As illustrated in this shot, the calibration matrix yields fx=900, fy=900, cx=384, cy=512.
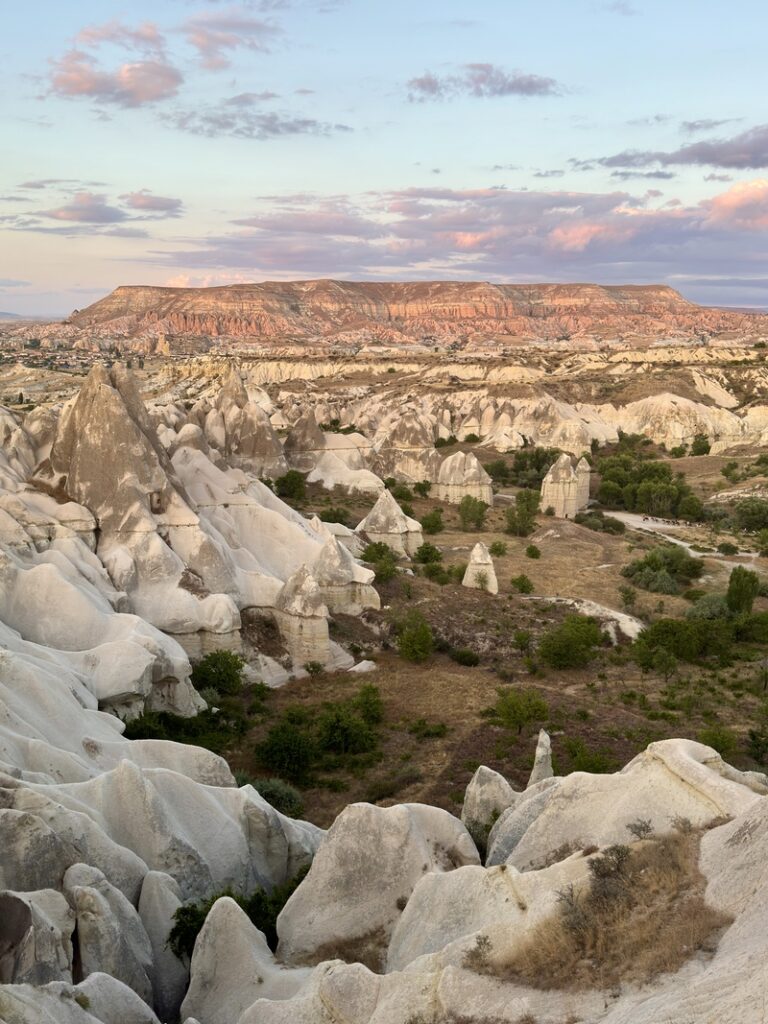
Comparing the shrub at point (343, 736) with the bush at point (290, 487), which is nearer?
the shrub at point (343, 736)

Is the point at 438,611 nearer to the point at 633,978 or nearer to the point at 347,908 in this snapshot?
the point at 347,908

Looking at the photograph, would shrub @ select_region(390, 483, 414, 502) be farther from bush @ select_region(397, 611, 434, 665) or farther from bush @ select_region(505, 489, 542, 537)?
bush @ select_region(397, 611, 434, 665)

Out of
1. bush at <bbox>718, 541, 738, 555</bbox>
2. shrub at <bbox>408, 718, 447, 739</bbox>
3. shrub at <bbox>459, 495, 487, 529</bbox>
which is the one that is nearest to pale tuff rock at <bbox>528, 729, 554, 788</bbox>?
shrub at <bbox>408, 718, 447, 739</bbox>

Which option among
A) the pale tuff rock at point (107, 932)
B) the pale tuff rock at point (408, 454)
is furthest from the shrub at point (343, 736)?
the pale tuff rock at point (408, 454)

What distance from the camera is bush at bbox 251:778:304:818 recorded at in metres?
17.7

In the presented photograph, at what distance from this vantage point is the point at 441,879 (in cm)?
1140

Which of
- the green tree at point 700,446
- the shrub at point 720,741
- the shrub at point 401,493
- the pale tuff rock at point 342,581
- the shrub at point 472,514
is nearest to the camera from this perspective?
the shrub at point 720,741

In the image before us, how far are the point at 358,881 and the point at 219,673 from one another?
11354 mm

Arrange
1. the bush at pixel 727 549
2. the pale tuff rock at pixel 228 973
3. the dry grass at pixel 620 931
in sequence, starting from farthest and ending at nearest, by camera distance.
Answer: the bush at pixel 727 549 < the pale tuff rock at pixel 228 973 < the dry grass at pixel 620 931

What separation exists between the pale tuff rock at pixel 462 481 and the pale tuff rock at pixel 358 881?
3994 centimetres

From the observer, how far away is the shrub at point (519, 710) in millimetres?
21719

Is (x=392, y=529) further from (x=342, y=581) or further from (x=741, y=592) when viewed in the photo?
(x=741, y=592)

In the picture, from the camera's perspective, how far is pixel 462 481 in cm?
5272

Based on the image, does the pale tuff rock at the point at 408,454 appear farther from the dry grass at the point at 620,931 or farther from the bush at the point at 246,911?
the dry grass at the point at 620,931
